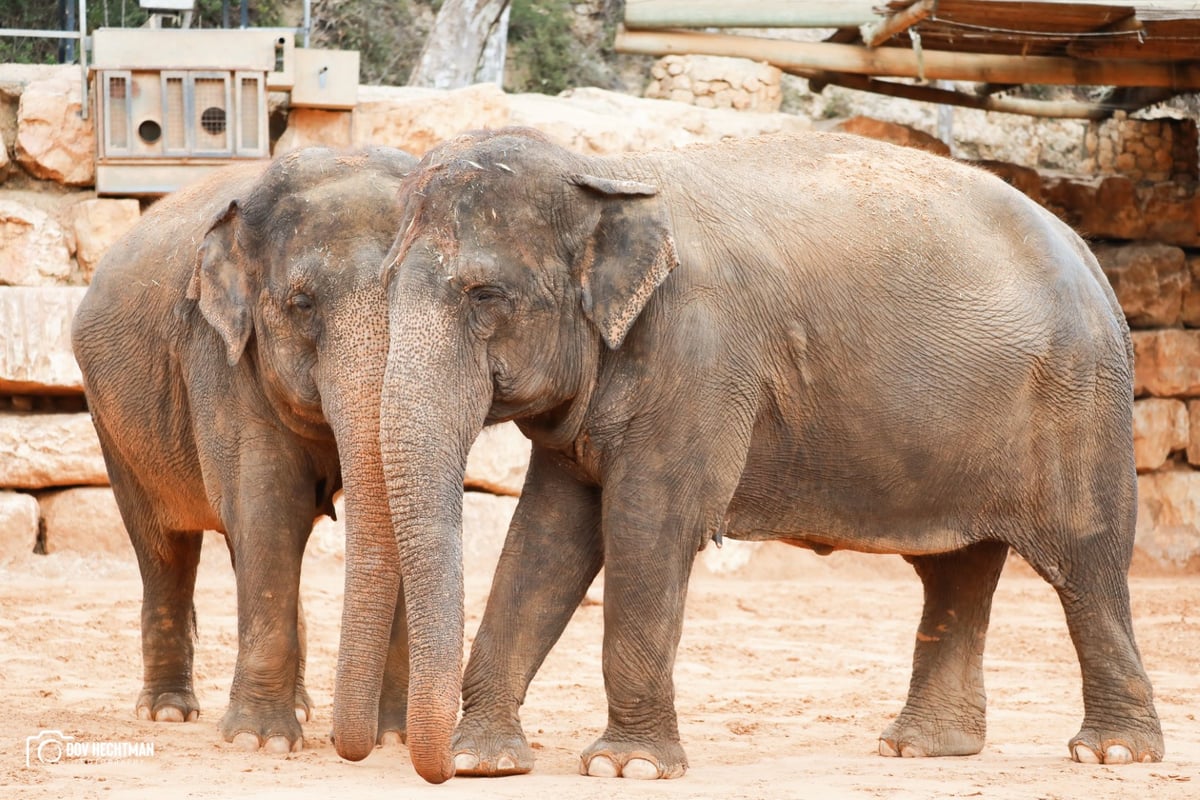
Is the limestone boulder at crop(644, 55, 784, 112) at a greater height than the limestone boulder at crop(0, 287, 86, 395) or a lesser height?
greater

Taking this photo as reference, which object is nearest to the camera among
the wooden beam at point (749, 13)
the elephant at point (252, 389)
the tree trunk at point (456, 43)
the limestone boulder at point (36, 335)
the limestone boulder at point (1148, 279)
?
the elephant at point (252, 389)

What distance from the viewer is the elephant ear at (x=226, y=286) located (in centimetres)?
546

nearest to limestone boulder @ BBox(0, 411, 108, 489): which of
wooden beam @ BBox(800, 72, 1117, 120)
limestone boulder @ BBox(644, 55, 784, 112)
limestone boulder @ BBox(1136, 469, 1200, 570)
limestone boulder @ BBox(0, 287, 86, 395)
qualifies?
limestone boulder @ BBox(0, 287, 86, 395)

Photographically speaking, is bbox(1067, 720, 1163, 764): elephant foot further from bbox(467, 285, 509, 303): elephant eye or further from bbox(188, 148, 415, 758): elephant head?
bbox(467, 285, 509, 303): elephant eye

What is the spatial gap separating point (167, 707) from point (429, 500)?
2395 millimetres

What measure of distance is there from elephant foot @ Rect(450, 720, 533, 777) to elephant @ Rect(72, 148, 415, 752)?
0.43 meters

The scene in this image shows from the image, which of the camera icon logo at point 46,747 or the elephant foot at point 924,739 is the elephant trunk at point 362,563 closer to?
the camera icon logo at point 46,747

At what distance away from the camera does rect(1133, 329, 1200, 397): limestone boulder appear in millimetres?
12461

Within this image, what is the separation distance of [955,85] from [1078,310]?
453 inches

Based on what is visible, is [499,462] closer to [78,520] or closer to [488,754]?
[78,520]

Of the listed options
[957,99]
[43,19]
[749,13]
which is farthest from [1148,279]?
[43,19]

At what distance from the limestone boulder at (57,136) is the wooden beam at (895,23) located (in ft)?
15.4

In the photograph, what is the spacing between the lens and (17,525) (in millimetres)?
9766

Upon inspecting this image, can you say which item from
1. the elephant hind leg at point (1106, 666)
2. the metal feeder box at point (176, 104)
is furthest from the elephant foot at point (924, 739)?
the metal feeder box at point (176, 104)
